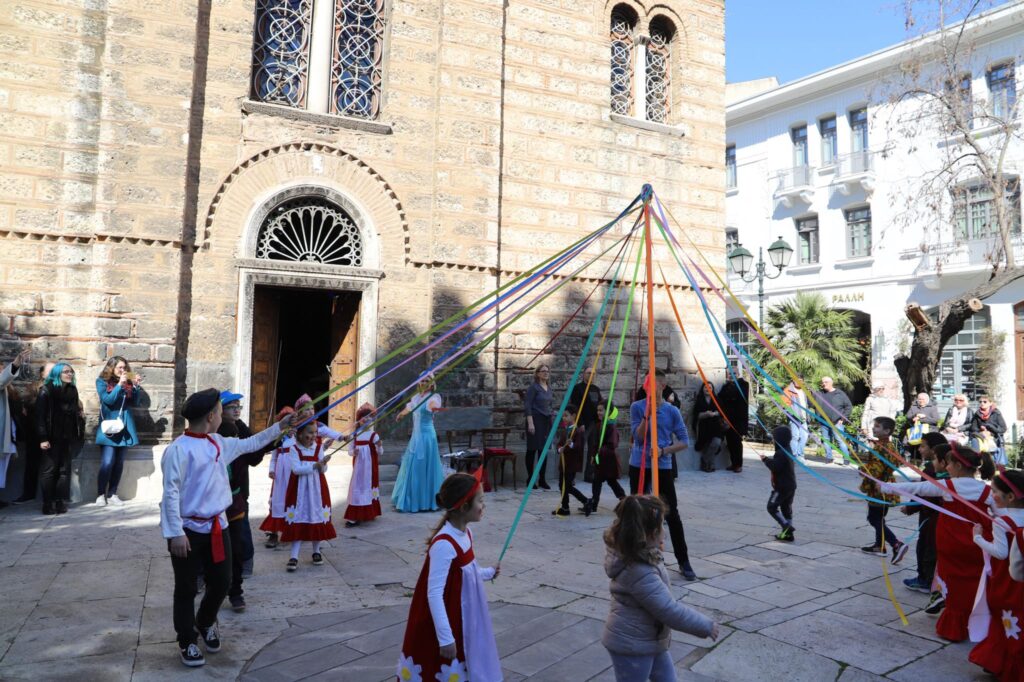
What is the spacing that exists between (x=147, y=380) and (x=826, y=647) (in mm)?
8045

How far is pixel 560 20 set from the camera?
11.7m

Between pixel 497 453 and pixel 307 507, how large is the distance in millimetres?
4102

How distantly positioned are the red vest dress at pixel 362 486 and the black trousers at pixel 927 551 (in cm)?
543

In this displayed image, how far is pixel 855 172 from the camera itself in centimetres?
2302

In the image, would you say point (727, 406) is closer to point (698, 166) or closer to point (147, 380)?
Result: point (698, 166)

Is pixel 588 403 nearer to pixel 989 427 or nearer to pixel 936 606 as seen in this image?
pixel 936 606

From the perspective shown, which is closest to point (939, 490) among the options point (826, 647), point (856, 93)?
point (826, 647)

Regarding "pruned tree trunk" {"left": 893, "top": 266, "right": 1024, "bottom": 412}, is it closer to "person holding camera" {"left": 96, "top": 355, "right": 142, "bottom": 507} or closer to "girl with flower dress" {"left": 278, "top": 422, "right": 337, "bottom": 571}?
"girl with flower dress" {"left": 278, "top": 422, "right": 337, "bottom": 571}

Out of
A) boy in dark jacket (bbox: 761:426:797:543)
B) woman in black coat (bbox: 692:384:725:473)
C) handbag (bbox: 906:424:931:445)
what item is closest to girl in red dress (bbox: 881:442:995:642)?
boy in dark jacket (bbox: 761:426:797:543)

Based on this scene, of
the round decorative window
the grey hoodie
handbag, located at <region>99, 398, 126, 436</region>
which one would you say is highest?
the round decorative window

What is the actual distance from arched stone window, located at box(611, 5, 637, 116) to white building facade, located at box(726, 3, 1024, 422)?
347 inches

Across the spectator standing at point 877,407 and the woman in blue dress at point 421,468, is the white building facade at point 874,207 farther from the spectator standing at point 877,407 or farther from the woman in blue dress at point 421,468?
the woman in blue dress at point 421,468

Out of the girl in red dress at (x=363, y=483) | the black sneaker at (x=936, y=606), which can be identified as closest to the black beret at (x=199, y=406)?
the girl in red dress at (x=363, y=483)

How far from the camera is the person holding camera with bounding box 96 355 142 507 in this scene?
8.23m
